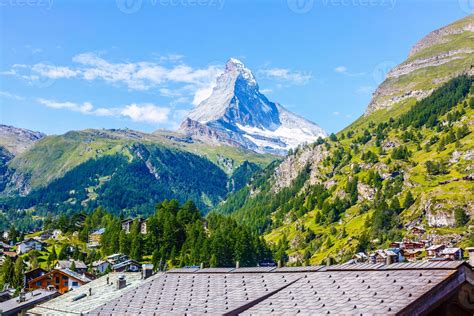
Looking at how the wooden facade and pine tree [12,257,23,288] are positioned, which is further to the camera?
pine tree [12,257,23,288]

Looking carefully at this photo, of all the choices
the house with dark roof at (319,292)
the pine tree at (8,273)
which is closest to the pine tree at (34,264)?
the pine tree at (8,273)

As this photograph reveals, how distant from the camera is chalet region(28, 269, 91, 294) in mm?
118938

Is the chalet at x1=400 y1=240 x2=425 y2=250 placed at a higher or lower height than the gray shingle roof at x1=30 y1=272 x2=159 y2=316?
lower

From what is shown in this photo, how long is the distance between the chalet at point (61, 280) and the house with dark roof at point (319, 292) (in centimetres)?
8663

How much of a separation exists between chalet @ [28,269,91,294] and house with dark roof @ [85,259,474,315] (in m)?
86.6

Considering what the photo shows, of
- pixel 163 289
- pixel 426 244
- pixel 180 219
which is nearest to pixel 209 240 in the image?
pixel 180 219

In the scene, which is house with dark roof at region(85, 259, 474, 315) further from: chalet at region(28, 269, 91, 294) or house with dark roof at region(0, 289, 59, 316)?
chalet at region(28, 269, 91, 294)

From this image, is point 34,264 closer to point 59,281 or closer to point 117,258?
point 117,258

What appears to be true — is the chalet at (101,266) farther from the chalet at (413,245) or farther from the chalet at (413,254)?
the chalet at (413,245)

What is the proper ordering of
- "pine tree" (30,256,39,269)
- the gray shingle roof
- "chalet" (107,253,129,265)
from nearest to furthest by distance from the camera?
the gray shingle roof
"chalet" (107,253,129,265)
"pine tree" (30,256,39,269)

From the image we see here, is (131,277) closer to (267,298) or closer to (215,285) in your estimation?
(215,285)

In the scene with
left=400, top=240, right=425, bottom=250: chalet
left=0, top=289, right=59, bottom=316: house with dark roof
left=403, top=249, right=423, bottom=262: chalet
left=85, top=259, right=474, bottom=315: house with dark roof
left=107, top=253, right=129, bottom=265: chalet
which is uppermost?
left=85, top=259, right=474, bottom=315: house with dark roof

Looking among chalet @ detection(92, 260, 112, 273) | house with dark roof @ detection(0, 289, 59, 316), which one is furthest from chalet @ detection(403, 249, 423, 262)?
house with dark roof @ detection(0, 289, 59, 316)

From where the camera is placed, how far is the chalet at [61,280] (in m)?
119
